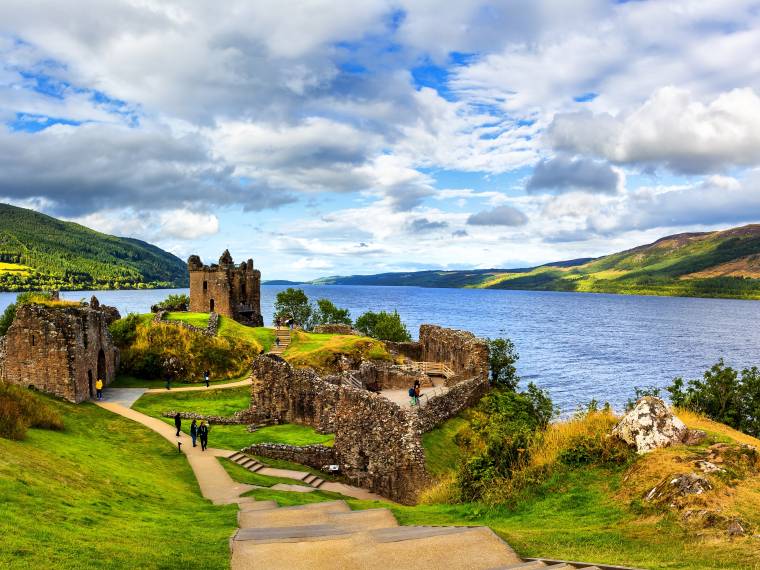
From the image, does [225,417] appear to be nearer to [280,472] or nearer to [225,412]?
[225,412]

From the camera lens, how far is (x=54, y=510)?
1351 centimetres

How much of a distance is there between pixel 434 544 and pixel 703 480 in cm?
628

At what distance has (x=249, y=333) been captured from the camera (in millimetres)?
62156

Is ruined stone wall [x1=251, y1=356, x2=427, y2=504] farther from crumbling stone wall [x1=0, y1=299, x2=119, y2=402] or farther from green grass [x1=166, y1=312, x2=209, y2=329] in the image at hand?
green grass [x1=166, y1=312, x2=209, y2=329]

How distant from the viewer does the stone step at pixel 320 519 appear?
15.2 metres

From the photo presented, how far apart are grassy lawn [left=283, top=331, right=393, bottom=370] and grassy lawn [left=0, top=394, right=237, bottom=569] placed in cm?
2251

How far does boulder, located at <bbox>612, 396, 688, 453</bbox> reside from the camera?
14.2 m

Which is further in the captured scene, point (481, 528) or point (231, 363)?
point (231, 363)

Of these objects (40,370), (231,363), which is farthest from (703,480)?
(231,363)

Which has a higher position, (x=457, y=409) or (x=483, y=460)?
(x=483, y=460)

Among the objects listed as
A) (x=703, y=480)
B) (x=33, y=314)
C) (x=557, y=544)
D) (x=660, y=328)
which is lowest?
(x=660, y=328)

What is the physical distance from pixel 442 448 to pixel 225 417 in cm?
1722

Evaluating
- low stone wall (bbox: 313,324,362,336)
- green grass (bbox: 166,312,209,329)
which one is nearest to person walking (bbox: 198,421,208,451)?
green grass (bbox: 166,312,209,329)

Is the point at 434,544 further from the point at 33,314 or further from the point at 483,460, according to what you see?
the point at 33,314
